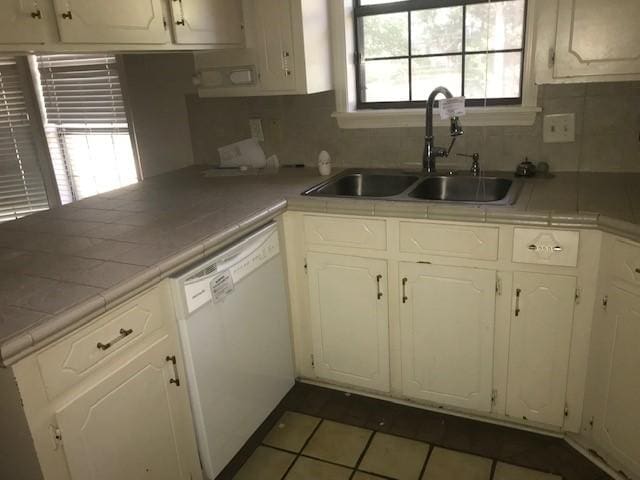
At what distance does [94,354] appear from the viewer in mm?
1372

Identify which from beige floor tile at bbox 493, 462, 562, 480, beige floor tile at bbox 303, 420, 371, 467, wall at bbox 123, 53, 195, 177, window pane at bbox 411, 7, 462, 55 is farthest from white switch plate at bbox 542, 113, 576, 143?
wall at bbox 123, 53, 195, 177

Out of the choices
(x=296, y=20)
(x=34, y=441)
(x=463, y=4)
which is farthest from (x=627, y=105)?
(x=34, y=441)

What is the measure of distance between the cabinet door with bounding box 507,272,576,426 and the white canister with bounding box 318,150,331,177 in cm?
105

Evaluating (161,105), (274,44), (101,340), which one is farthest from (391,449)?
(161,105)

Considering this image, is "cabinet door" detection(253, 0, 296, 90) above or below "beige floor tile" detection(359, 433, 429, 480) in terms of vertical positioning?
above

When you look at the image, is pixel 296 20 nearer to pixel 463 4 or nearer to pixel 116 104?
pixel 463 4

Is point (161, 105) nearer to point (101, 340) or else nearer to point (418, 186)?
point (418, 186)

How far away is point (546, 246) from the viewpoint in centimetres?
179

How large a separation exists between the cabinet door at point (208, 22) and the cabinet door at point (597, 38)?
131 centimetres

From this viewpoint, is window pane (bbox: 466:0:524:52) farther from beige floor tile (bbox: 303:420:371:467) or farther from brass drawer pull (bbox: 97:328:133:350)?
brass drawer pull (bbox: 97:328:133:350)

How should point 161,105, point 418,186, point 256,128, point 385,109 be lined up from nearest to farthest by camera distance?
point 418,186 → point 385,109 → point 256,128 → point 161,105

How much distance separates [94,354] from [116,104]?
7.57ft

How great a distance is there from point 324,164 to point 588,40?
1.20 m

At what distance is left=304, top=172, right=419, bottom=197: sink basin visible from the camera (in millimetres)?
2447
